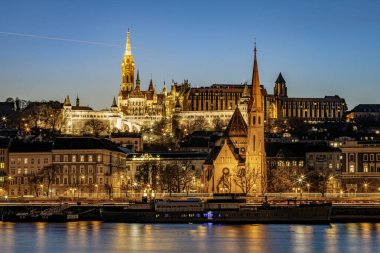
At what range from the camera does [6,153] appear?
139750 millimetres

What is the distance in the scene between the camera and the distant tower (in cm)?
12350

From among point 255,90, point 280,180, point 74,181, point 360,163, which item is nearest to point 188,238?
point 280,180

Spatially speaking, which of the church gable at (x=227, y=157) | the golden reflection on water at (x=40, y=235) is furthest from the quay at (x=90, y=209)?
the church gable at (x=227, y=157)

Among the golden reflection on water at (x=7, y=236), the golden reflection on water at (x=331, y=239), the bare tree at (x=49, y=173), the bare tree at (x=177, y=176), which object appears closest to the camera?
the golden reflection on water at (x=331, y=239)

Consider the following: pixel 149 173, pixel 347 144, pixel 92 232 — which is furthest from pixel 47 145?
pixel 92 232

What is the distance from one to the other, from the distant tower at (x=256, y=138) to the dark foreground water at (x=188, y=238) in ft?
99.2

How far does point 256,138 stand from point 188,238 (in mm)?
47230

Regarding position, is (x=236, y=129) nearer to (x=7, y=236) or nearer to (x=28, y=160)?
(x=28, y=160)

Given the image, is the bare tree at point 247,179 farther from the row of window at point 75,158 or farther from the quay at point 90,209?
the row of window at point 75,158

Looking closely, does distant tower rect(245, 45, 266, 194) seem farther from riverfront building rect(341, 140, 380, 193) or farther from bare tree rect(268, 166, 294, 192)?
riverfront building rect(341, 140, 380, 193)

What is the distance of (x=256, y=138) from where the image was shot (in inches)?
4961

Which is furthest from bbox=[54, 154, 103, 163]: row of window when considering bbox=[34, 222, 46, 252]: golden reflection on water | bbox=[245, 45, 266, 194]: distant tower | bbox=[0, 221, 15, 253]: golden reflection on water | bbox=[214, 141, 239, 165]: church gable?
bbox=[0, 221, 15, 253]: golden reflection on water

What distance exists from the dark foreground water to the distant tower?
3023 cm

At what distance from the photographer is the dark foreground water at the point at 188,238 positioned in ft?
240
